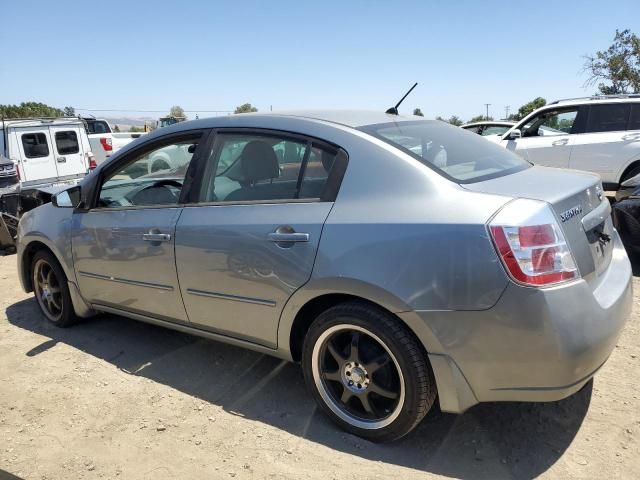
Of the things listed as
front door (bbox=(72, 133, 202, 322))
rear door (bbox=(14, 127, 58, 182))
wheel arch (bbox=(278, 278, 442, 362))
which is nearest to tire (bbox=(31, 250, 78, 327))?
front door (bbox=(72, 133, 202, 322))

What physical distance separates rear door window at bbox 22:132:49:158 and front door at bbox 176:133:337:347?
8514 mm

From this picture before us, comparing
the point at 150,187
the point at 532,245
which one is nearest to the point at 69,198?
the point at 150,187

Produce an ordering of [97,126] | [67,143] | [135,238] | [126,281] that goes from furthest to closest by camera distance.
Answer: [97,126] → [67,143] → [126,281] → [135,238]

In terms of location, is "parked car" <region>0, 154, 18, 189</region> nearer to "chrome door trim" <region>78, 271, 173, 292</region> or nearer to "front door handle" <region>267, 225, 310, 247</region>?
"chrome door trim" <region>78, 271, 173, 292</region>

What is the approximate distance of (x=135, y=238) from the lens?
3395 millimetres

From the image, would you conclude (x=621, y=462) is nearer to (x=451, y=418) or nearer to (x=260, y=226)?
(x=451, y=418)

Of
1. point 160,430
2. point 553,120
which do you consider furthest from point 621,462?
point 553,120

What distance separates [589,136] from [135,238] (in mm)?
7488

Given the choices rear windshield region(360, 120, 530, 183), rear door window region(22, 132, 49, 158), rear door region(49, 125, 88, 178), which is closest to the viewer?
rear windshield region(360, 120, 530, 183)

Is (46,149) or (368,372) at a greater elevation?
(46,149)

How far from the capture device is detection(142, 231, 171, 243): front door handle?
319cm

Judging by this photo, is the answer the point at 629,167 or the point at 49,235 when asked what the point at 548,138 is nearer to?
the point at 629,167

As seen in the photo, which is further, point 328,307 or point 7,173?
point 7,173

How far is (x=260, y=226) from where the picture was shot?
9.07ft
